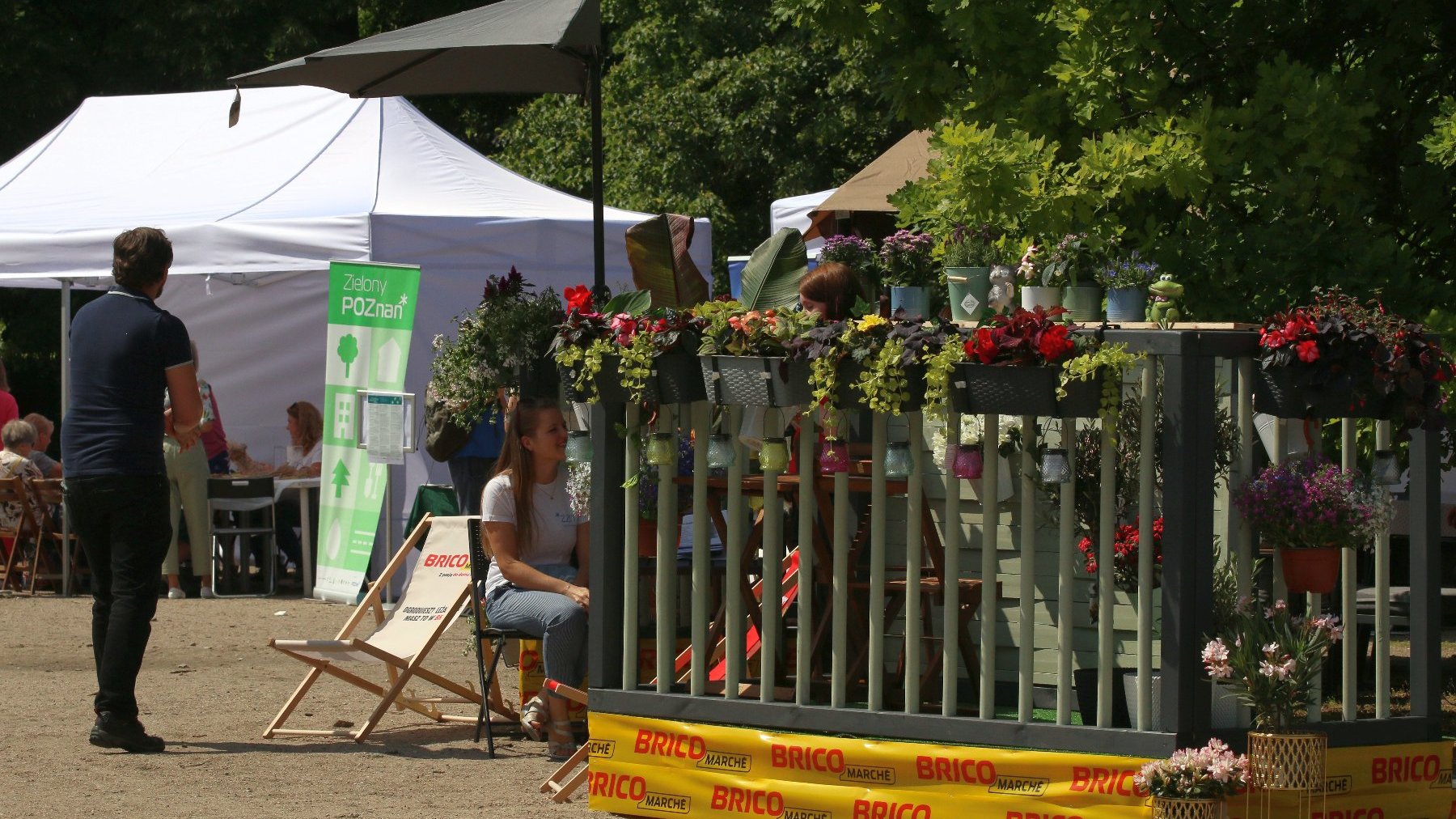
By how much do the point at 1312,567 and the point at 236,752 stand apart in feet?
12.4

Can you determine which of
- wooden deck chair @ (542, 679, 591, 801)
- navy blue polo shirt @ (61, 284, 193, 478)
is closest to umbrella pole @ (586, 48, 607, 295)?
wooden deck chair @ (542, 679, 591, 801)

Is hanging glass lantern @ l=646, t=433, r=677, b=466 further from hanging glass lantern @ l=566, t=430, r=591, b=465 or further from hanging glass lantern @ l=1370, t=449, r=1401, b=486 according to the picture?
hanging glass lantern @ l=1370, t=449, r=1401, b=486

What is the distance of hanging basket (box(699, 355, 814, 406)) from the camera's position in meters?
5.07

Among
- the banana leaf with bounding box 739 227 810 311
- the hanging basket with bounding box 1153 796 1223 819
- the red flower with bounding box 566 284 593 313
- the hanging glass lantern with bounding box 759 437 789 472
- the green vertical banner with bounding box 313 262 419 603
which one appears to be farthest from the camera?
the green vertical banner with bounding box 313 262 419 603

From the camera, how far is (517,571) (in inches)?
248

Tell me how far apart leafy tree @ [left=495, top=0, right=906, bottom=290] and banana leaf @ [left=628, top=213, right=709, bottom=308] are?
12.1 metres

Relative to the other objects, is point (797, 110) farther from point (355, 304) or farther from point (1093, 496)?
point (1093, 496)

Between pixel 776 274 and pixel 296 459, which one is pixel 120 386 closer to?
pixel 776 274

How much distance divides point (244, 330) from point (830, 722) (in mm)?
10271

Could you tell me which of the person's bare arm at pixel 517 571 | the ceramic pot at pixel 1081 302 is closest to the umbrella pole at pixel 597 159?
the person's bare arm at pixel 517 571

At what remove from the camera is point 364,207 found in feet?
35.6

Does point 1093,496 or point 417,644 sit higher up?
point 1093,496

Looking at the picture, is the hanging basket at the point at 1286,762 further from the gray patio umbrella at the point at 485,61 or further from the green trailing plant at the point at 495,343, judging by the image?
the green trailing plant at the point at 495,343

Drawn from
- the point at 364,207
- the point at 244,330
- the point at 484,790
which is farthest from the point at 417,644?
the point at 244,330
